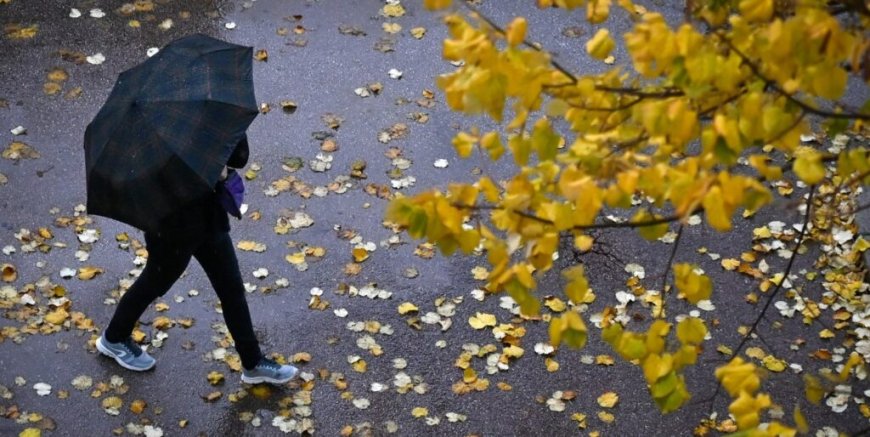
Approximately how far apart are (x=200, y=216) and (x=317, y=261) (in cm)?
166

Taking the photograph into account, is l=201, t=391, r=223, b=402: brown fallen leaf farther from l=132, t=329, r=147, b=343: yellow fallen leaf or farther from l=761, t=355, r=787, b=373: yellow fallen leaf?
l=761, t=355, r=787, b=373: yellow fallen leaf

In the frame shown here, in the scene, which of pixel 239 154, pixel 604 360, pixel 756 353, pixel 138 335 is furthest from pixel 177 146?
pixel 756 353

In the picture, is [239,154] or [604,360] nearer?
[239,154]

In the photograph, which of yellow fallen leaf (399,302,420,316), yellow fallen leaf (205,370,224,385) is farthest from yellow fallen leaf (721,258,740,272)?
yellow fallen leaf (205,370,224,385)

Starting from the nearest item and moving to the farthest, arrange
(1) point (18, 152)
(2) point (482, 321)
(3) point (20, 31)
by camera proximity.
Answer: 1. (2) point (482, 321)
2. (1) point (18, 152)
3. (3) point (20, 31)

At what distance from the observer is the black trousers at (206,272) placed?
5.16 meters

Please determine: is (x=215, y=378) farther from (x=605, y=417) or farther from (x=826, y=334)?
(x=826, y=334)

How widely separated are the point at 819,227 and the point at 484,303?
220 centimetres

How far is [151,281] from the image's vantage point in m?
5.41

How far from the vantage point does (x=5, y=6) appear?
28.2 feet

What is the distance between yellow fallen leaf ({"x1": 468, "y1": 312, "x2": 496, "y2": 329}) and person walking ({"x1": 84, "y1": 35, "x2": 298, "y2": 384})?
1.62 metres

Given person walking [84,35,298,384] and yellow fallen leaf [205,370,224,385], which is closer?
person walking [84,35,298,384]

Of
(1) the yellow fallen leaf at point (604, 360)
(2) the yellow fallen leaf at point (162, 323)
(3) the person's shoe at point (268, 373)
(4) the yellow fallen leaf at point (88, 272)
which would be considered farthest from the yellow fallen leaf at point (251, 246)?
(1) the yellow fallen leaf at point (604, 360)

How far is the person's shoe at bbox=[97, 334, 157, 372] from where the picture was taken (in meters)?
5.78
